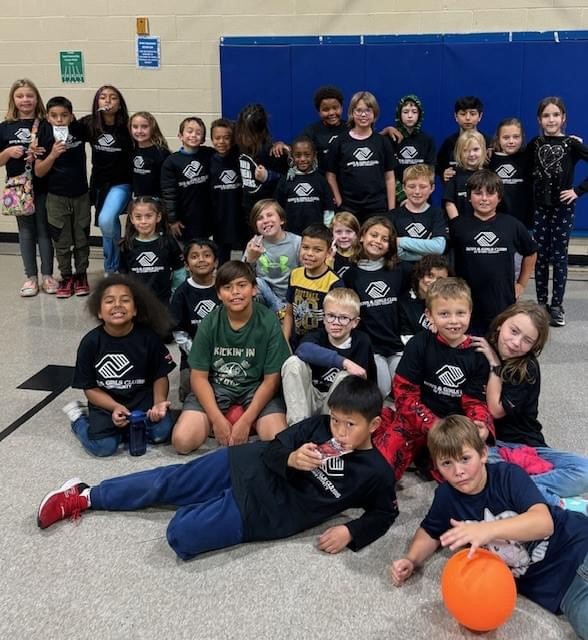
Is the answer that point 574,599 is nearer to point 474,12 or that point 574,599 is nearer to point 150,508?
point 150,508

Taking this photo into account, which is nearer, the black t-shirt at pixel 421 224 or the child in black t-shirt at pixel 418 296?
the child in black t-shirt at pixel 418 296

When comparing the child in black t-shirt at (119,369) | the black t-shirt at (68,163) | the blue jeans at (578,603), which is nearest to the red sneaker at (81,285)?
the black t-shirt at (68,163)

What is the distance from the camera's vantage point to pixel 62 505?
2309 mm

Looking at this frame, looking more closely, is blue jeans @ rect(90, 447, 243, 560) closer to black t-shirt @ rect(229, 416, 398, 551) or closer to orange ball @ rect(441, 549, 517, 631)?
black t-shirt @ rect(229, 416, 398, 551)

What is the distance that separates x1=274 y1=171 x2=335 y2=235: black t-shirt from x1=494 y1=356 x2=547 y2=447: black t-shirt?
1.86m

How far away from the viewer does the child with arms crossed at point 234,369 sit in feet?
8.99

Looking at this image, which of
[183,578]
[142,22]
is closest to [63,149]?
[142,22]

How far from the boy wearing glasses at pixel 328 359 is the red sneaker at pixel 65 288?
8.30 ft

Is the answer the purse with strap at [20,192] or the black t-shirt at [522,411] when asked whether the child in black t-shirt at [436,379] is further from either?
the purse with strap at [20,192]

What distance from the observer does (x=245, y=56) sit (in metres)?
5.06

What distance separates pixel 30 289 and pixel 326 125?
2394mm

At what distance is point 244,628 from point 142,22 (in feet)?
15.7

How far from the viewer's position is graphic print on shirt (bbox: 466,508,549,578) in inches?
74.7

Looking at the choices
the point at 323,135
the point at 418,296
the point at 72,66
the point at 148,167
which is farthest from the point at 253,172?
the point at 72,66
